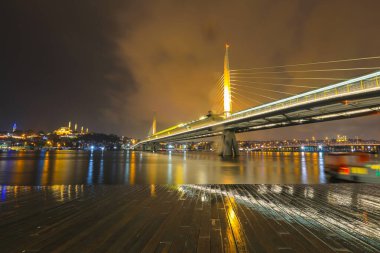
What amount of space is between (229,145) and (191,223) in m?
68.7

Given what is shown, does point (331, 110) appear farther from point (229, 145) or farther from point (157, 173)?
point (157, 173)

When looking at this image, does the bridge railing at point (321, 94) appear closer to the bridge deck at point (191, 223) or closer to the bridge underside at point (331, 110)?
the bridge underside at point (331, 110)

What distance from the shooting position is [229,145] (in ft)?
243

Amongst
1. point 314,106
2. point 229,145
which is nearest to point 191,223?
point 314,106

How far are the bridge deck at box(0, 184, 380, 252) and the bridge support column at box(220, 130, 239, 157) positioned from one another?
208 ft

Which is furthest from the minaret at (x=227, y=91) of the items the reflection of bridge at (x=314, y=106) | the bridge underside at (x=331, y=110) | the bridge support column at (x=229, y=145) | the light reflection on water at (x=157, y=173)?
the light reflection on water at (x=157, y=173)

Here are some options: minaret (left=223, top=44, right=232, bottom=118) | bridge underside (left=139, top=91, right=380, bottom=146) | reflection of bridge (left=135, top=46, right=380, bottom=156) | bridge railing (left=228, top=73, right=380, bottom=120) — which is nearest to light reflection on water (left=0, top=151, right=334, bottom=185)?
bridge underside (left=139, top=91, right=380, bottom=146)

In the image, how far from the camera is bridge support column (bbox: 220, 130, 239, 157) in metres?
73.2

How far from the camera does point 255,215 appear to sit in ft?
23.4

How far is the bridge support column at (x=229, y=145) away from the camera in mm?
73188

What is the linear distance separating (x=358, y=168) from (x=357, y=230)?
12326 mm

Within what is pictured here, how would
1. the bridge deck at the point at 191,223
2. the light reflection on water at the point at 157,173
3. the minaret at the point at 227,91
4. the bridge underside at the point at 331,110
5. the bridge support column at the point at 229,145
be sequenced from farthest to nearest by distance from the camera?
the bridge support column at the point at 229,145 < the minaret at the point at 227,91 < the bridge underside at the point at 331,110 < the light reflection on water at the point at 157,173 < the bridge deck at the point at 191,223

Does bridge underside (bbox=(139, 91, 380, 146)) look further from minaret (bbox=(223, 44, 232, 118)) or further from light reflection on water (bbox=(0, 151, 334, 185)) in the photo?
light reflection on water (bbox=(0, 151, 334, 185))

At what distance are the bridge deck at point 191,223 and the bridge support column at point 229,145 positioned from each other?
63.4 m
